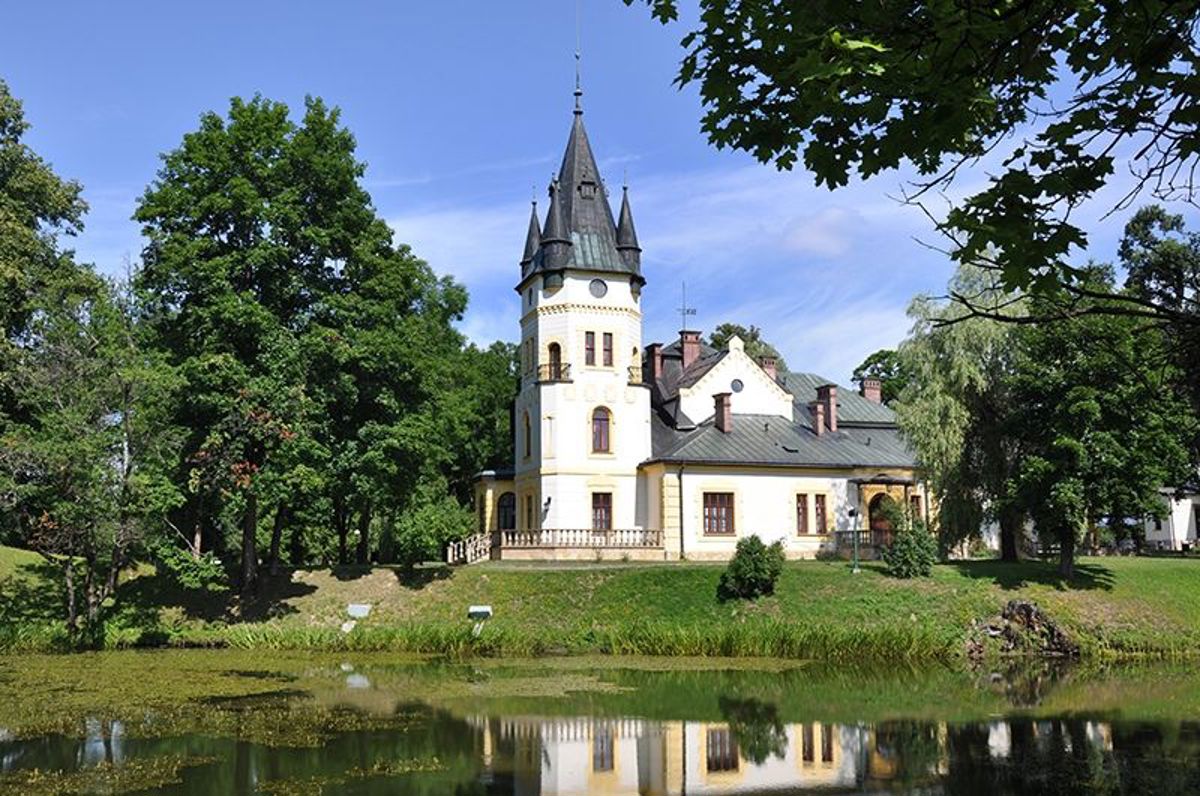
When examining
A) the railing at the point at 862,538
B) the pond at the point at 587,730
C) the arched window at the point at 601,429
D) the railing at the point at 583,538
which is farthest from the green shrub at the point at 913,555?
the arched window at the point at 601,429

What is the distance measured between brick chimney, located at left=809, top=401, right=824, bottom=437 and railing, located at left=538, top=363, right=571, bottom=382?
10788mm

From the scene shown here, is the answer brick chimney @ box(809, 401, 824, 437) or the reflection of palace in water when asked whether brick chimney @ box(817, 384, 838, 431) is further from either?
the reflection of palace in water

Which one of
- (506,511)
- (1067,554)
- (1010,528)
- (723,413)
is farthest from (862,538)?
(506,511)

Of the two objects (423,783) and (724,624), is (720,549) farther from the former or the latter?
(423,783)

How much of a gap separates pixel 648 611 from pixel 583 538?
8634 mm

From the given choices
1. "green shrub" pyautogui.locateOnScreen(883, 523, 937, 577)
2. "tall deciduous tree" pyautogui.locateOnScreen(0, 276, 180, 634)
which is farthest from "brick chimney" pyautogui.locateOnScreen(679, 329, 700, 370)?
"tall deciduous tree" pyautogui.locateOnScreen(0, 276, 180, 634)

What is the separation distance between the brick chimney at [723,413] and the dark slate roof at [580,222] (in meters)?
5.70

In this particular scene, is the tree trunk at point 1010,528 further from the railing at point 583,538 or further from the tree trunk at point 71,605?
the tree trunk at point 71,605

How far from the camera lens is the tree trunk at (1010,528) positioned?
31594mm

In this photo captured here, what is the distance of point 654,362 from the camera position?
4544cm

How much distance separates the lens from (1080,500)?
95.2 ft

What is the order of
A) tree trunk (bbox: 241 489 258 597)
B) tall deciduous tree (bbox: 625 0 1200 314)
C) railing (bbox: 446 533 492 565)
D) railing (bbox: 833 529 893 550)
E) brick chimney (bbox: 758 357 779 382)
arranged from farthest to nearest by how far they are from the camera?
brick chimney (bbox: 758 357 779 382)
railing (bbox: 833 529 893 550)
railing (bbox: 446 533 492 565)
tree trunk (bbox: 241 489 258 597)
tall deciduous tree (bbox: 625 0 1200 314)

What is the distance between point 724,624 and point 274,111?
2001 cm

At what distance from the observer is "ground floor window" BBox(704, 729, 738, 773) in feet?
44.5
